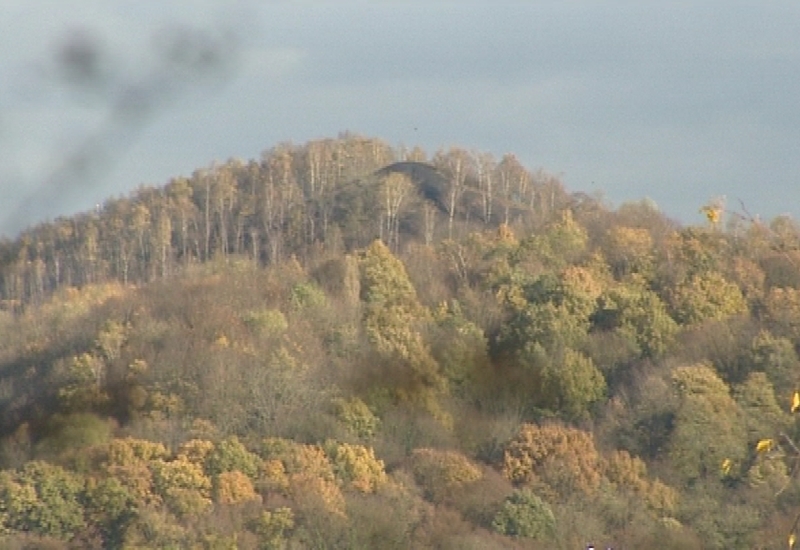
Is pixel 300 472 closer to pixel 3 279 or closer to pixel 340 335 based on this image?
pixel 340 335

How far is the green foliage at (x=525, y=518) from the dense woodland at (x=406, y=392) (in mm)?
99

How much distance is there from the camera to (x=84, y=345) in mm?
Answer: 68562

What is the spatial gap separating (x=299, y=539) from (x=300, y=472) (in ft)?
21.7

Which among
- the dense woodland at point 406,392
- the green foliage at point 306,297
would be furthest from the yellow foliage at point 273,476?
the green foliage at point 306,297

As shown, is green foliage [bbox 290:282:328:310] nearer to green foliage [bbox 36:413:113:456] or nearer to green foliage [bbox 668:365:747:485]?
green foliage [bbox 36:413:113:456]

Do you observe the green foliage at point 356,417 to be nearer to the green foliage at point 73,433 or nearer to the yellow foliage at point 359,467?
the yellow foliage at point 359,467

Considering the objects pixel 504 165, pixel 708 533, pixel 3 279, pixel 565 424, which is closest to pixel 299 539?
pixel 708 533

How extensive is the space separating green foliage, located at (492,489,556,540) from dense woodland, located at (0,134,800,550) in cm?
10

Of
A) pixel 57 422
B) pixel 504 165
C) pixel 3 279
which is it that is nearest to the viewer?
pixel 3 279

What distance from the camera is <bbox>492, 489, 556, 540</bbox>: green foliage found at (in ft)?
179

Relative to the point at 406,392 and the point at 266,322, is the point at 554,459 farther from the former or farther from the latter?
the point at 266,322

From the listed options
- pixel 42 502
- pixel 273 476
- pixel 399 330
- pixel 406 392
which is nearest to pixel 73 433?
pixel 42 502

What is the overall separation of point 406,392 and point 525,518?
1566 centimetres

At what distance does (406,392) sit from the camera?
70062 millimetres
